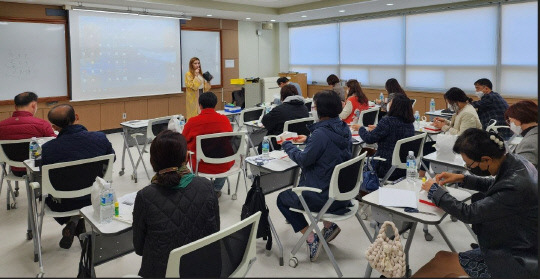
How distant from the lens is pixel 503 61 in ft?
25.4

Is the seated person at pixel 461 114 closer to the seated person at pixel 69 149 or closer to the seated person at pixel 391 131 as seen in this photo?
the seated person at pixel 391 131

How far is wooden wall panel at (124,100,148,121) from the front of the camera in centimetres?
891

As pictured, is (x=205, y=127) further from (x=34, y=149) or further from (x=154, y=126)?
(x=34, y=149)

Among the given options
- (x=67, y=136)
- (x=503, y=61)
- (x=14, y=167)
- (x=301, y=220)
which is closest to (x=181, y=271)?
(x=301, y=220)

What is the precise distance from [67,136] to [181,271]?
6.61ft

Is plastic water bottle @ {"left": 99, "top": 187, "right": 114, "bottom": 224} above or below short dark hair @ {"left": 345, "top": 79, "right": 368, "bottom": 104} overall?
below

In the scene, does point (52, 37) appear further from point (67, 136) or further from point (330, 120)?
point (330, 120)

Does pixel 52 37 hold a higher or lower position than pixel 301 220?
higher

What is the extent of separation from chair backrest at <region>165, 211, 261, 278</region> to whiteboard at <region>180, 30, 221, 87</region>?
845cm

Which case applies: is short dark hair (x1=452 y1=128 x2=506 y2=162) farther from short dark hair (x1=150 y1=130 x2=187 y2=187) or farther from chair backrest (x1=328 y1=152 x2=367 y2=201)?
short dark hair (x1=150 y1=130 x2=187 y2=187)

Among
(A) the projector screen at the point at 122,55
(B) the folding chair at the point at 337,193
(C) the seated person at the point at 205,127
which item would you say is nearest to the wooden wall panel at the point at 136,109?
(A) the projector screen at the point at 122,55

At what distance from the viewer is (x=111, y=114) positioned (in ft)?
28.4

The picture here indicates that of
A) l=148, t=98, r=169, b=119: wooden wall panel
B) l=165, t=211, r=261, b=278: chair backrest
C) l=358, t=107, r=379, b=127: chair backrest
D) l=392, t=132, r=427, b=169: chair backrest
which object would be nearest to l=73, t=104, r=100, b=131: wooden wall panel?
l=148, t=98, r=169, b=119: wooden wall panel

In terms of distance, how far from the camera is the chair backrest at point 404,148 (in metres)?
3.56
